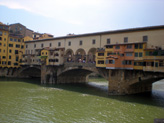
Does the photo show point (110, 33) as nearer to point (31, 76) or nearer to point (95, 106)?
point (95, 106)

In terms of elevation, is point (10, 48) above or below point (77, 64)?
above

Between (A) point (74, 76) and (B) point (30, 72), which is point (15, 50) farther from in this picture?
(A) point (74, 76)

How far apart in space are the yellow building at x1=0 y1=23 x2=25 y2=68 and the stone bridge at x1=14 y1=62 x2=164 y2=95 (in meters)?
18.7

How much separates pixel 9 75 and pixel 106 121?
175 feet

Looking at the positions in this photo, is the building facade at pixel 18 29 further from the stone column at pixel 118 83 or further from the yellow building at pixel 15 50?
the stone column at pixel 118 83

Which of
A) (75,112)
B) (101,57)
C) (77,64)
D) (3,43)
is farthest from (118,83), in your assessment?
(3,43)

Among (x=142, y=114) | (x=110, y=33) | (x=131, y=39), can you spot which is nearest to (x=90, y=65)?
(x=110, y=33)

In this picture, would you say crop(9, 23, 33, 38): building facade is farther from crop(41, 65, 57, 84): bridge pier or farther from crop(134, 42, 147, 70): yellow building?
crop(134, 42, 147, 70): yellow building

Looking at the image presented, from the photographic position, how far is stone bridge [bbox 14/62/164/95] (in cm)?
3188

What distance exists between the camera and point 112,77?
3350cm

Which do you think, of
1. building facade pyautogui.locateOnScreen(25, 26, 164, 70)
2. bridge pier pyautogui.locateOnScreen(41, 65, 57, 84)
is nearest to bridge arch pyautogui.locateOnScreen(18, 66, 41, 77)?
bridge pier pyautogui.locateOnScreen(41, 65, 57, 84)

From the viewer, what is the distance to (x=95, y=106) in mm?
25203

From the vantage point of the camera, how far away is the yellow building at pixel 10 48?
59562 mm

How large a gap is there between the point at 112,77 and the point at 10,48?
4404cm
